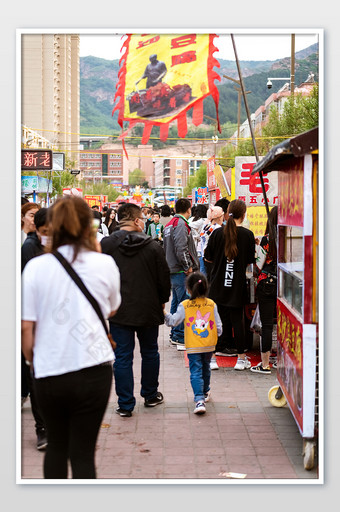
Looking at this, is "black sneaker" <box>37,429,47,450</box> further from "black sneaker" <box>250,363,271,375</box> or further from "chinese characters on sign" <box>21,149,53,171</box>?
"chinese characters on sign" <box>21,149,53,171</box>

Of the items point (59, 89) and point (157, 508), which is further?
point (59, 89)

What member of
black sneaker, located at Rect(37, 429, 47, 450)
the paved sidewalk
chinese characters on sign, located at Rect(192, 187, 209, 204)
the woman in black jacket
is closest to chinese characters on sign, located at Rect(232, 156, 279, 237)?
the woman in black jacket

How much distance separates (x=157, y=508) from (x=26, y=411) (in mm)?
2420

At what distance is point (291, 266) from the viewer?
5730mm

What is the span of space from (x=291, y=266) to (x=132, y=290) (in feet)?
4.59

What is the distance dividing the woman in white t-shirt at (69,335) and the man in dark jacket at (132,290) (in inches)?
97.7

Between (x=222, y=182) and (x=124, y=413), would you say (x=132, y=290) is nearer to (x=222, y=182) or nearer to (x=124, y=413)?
(x=124, y=413)

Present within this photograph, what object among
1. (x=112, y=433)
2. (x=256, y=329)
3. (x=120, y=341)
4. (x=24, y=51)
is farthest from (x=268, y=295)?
(x=24, y=51)

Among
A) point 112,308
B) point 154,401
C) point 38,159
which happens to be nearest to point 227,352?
point 154,401

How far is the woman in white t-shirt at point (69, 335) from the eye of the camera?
3510mm

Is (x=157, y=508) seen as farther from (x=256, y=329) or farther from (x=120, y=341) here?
(x=256, y=329)

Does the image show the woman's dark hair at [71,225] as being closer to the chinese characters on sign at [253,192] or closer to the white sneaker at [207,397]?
the white sneaker at [207,397]

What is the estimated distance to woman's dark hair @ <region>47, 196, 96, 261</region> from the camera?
355 centimetres
